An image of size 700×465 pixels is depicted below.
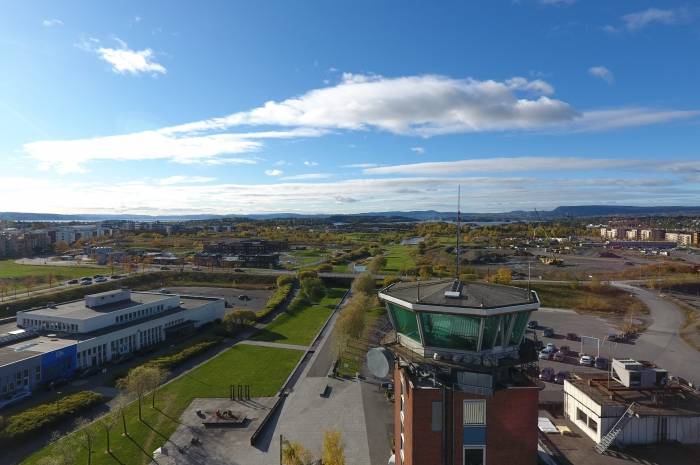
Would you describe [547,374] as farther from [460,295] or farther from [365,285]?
[365,285]

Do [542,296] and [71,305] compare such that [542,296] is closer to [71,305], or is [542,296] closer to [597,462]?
[597,462]

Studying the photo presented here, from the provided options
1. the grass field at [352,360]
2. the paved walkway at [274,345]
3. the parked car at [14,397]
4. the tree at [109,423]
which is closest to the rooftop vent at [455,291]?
the tree at [109,423]

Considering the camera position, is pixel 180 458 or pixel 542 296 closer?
pixel 180 458

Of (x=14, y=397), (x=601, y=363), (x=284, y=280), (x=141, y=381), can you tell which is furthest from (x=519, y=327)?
(x=284, y=280)

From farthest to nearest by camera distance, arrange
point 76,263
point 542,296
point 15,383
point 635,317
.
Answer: point 76,263 < point 542,296 < point 635,317 < point 15,383

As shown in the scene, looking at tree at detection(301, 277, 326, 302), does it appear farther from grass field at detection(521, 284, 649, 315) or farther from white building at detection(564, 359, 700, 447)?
white building at detection(564, 359, 700, 447)

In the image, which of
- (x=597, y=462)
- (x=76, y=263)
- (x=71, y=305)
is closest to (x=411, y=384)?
(x=597, y=462)

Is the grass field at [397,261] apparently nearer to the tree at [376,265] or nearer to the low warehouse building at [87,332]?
the tree at [376,265]
